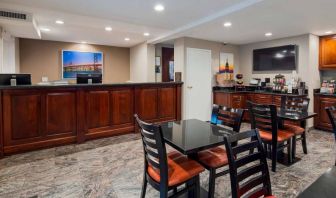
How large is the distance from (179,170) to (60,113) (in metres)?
2.82

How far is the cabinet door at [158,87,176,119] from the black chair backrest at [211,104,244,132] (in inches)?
95.4

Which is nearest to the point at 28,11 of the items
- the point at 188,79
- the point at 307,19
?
the point at 188,79

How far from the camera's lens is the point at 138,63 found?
695 cm

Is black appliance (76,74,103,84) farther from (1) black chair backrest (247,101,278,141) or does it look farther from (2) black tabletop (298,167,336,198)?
(2) black tabletop (298,167,336,198)

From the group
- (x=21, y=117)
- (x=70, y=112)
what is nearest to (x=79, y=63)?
(x=70, y=112)

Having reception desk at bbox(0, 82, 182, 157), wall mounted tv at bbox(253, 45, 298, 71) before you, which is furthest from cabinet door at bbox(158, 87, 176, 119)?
wall mounted tv at bbox(253, 45, 298, 71)

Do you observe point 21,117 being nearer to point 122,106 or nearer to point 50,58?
point 122,106

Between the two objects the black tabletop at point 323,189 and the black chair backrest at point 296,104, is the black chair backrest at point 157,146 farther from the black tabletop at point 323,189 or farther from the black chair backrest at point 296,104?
the black chair backrest at point 296,104

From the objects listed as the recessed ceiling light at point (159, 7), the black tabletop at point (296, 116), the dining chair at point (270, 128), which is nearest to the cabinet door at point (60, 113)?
the recessed ceiling light at point (159, 7)

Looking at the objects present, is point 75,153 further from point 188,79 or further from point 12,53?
point 12,53

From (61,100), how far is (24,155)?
3.49 ft

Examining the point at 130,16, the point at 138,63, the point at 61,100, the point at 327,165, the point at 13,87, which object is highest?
the point at 130,16

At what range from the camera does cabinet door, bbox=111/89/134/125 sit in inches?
167

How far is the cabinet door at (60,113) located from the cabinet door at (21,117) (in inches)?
5.9
